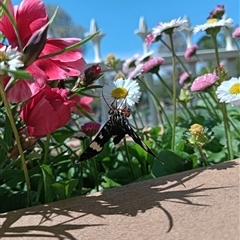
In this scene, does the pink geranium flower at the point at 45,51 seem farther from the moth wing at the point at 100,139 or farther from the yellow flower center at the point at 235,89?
the yellow flower center at the point at 235,89

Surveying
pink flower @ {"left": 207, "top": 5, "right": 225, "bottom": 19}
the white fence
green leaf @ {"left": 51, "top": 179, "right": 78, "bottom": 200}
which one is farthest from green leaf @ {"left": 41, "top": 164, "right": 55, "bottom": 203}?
the white fence

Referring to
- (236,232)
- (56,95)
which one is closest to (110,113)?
(56,95)

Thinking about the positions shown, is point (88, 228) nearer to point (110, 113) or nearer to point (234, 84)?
point (110, 113)

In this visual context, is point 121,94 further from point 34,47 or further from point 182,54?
point 182,54

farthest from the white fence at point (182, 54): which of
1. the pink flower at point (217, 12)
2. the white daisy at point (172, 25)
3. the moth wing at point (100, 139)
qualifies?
the moth wing at point (100, 139)

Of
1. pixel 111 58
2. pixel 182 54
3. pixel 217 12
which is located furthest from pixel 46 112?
pixel 182 54

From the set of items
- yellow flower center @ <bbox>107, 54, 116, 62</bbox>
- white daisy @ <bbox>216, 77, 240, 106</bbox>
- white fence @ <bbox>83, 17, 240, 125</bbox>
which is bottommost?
white daisy @ <bbox>216, 77, 240, 106</bbox>

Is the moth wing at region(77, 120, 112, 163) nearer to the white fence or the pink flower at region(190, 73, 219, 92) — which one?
the pink flower at region(190, 73, 219, 92)
